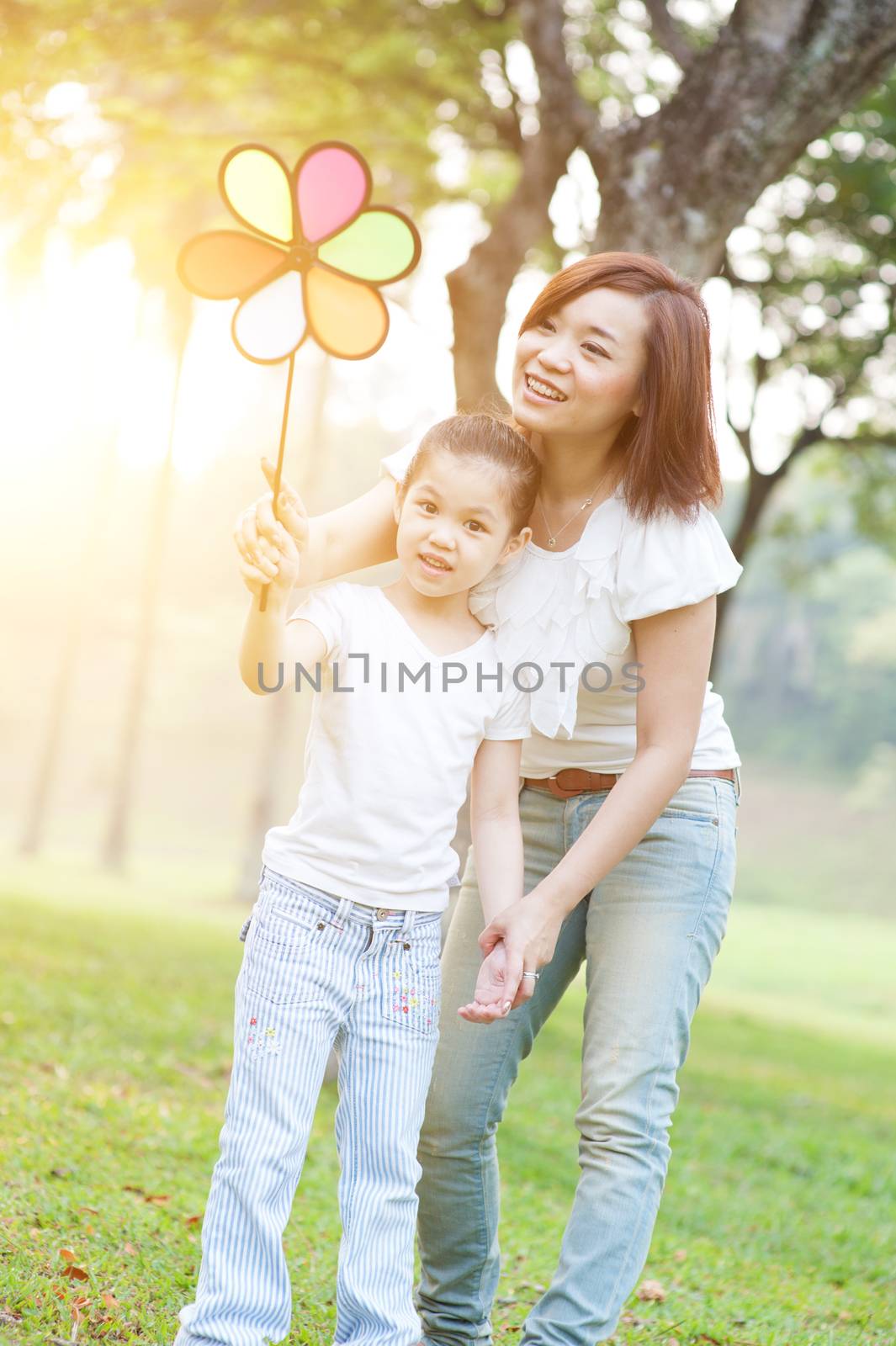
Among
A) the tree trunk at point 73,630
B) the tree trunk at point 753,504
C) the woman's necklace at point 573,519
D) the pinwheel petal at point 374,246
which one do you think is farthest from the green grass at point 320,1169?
the tree trunk at point 73,630

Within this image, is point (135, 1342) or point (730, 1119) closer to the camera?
point (135, 1342)

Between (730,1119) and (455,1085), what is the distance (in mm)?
4021

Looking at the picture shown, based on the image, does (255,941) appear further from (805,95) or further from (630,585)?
(805,95)

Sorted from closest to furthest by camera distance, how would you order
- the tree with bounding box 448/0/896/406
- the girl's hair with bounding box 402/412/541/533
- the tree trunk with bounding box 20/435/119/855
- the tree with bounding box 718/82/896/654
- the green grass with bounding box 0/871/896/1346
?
the girl's hair with bounding box 402/412/541/533, the green grass with bounding box 0/871/896/1346, the tree with bounding box 448/0/896/406, the tree with bounding box 718/82/896/654, the tree trunk with bounding box 20/435/119/855

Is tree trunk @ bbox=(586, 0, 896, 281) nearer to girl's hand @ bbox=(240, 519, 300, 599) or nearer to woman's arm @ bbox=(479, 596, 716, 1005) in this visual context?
woman's arm @ bbox=(479, 596, 716, 1005)

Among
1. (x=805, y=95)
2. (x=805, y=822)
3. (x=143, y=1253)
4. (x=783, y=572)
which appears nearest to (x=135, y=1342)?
(x=143, y=1253)

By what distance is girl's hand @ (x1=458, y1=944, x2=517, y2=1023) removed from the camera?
7.37 ft

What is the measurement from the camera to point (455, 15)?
691 cm

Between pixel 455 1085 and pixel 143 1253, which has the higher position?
pixel 455 1085

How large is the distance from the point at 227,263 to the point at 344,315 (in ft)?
0.74

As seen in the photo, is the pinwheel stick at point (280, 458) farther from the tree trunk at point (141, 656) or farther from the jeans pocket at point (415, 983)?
the tree trunk at point (141, 656)

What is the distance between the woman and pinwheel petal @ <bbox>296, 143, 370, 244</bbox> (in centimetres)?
38

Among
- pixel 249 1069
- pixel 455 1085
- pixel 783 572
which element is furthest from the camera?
pixel 783 572

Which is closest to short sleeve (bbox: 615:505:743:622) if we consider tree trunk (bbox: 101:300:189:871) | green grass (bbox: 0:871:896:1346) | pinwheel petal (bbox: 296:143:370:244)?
pinwheel petal (bbox: 296:143:370:244)
